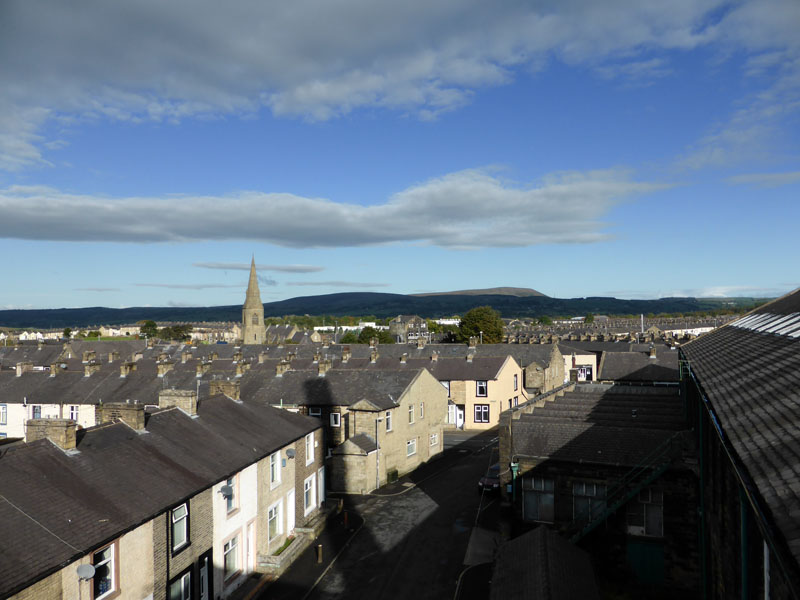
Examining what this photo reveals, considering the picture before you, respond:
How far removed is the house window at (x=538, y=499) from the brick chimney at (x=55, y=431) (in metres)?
16.3

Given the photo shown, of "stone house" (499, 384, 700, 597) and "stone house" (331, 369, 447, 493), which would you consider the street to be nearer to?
"stone house" (331, 369, 447, 493)

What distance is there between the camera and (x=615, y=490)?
68.2 feet

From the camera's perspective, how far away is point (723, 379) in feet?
44.3

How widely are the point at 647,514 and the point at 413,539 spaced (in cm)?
1035

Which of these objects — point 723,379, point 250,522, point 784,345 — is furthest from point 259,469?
point 784,345

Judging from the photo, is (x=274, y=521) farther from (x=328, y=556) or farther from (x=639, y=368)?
(x=639, y=368)

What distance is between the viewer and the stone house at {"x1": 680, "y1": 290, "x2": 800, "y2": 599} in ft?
19.8

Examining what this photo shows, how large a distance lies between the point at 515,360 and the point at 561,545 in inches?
1812

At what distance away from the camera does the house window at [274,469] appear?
78.6 ft

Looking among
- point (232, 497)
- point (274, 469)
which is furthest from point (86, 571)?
point (274, 469)

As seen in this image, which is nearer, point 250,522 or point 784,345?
point 784,345

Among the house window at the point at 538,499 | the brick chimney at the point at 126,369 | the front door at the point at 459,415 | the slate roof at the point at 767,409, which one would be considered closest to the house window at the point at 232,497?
the house window at the point at 538,499

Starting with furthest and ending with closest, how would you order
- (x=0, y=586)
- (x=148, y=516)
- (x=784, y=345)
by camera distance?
(x=148, y=516), (x=784, y=345), (x=0, y=586)

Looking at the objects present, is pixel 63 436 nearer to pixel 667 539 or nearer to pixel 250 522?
pixel 250 522
